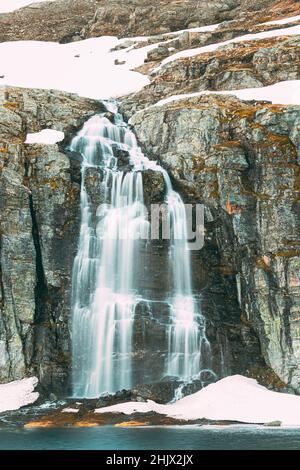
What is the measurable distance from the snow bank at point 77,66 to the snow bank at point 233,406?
40013mm

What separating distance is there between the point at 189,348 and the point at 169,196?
13399mm

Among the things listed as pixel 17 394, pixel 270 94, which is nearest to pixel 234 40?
pixel 270 94

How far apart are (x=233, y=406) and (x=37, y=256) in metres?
20.4

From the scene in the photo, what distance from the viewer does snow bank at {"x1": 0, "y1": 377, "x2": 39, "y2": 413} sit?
44625 millimetres

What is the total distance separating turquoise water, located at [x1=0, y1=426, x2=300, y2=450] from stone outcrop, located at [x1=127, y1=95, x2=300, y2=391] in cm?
1177

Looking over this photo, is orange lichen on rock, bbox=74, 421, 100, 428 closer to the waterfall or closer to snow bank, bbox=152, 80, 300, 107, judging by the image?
the waterfall

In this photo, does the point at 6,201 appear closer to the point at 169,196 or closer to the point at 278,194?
the point at 169,196

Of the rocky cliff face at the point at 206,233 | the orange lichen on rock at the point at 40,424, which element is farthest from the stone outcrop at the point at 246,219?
the orange lichen on rock at the point at 40,424

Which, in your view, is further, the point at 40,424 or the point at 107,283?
the point at 107,283

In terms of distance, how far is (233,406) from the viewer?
1649 inches

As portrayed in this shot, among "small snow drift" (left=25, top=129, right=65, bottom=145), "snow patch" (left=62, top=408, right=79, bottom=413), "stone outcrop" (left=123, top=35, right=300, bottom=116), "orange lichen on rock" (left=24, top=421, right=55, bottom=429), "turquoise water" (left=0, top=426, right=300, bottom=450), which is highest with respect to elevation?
"stone outcrop" (left=123, top=35, right=300, bottom=116)

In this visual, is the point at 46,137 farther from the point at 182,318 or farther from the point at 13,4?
the point at 13,4

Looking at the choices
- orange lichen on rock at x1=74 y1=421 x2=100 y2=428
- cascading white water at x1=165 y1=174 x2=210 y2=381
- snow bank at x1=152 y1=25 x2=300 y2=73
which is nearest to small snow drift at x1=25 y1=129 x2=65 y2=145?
cascading white water at x1=165 y1=174 x2=210 y2=381

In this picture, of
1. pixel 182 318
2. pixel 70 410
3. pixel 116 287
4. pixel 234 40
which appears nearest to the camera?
pixel 70 410
